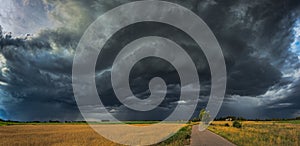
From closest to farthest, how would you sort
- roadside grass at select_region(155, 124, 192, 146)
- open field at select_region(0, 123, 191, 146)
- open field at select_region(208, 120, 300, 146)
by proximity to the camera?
open field at select_region(208, 120, 300, 146)
roadside grass at select_region(155, 124, 192, 146)
open field at select_region(0, 123, 191, 146)

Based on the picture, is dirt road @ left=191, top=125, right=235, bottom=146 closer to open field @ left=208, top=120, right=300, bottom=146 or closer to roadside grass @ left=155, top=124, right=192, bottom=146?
roadside grass @ left=155, top=124, right=192, bottom=146

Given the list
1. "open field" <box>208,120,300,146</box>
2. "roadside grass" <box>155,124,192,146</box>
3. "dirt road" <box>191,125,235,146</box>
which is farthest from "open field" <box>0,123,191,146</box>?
"open field" <box>208,120,300,146</box>

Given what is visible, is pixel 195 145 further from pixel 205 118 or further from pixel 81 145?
pixel 205 118

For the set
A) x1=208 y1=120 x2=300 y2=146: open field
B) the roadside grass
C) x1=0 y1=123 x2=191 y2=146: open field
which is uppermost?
x1=208 y1=120 x2=300 y2=146: open field

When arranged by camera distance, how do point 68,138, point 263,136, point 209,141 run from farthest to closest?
point 68,138 → point 263,136 → point 209,141

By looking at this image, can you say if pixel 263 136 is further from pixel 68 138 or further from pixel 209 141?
pixel 68 138

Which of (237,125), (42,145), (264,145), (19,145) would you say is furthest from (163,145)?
(237,125)

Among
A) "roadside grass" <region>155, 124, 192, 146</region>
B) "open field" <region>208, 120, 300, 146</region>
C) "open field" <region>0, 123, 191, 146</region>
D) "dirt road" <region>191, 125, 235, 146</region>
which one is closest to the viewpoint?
"dirt road" <region>191, 125, 235, 146</region>

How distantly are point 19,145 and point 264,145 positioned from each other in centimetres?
2031

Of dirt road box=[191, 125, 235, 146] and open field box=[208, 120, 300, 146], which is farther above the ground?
open field box=[208, 120, 300, 146]

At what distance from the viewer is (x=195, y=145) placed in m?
17.3

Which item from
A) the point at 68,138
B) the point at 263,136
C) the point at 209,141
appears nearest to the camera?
the point at 209,141

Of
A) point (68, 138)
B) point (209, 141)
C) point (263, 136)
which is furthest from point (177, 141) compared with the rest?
point (68, 138)

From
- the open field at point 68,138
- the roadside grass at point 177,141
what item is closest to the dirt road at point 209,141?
the roadside grass at point 177,141
